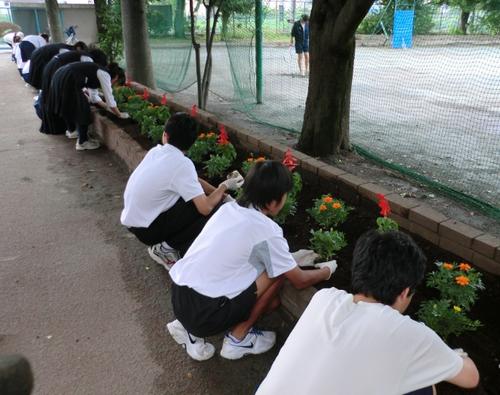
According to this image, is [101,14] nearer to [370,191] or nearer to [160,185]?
[160,185]

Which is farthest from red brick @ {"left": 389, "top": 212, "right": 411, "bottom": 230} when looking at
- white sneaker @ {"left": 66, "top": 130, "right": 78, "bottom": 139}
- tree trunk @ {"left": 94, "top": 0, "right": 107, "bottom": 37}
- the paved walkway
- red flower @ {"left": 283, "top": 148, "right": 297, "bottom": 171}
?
tree trunk @ {"left": 94, "top": 0, "right": 107, "bottom": 37}

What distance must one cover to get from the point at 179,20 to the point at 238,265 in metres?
7.72

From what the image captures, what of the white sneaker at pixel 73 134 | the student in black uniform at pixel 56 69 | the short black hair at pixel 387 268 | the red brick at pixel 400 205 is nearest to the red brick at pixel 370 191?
the red brick at pixel 400 205

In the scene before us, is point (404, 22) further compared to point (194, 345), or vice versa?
point (404, 22)

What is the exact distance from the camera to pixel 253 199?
85.0 inches

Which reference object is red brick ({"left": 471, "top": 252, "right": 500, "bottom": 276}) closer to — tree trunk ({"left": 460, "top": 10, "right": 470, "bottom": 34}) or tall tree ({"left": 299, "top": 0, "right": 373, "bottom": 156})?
tall tree ({"left": 299, "top": 0, "right": 373, "bottom": 156})

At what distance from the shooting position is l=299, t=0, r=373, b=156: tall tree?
13.0ft

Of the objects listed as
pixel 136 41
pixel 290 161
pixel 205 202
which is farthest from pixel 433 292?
pixel 136 41

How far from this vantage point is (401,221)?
2.98m

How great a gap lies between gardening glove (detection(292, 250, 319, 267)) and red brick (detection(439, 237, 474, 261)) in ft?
2.44

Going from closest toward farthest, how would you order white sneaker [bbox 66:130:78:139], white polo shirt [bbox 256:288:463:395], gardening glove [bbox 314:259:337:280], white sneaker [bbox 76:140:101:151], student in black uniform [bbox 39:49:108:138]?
white polo shirt [bbox 256:288:463:395] → gardening glove [bbox 314:259:337:280] → student in black uniform [bbox 39:49:108:138] → white sneaker [bbox 76:140:101:151] → white sneaker [bbox 66:130:78:139]

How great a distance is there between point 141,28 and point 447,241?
23.0ft

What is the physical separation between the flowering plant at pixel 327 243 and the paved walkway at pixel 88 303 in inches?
19.7

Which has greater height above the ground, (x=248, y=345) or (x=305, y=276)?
(x=305, y=276)
